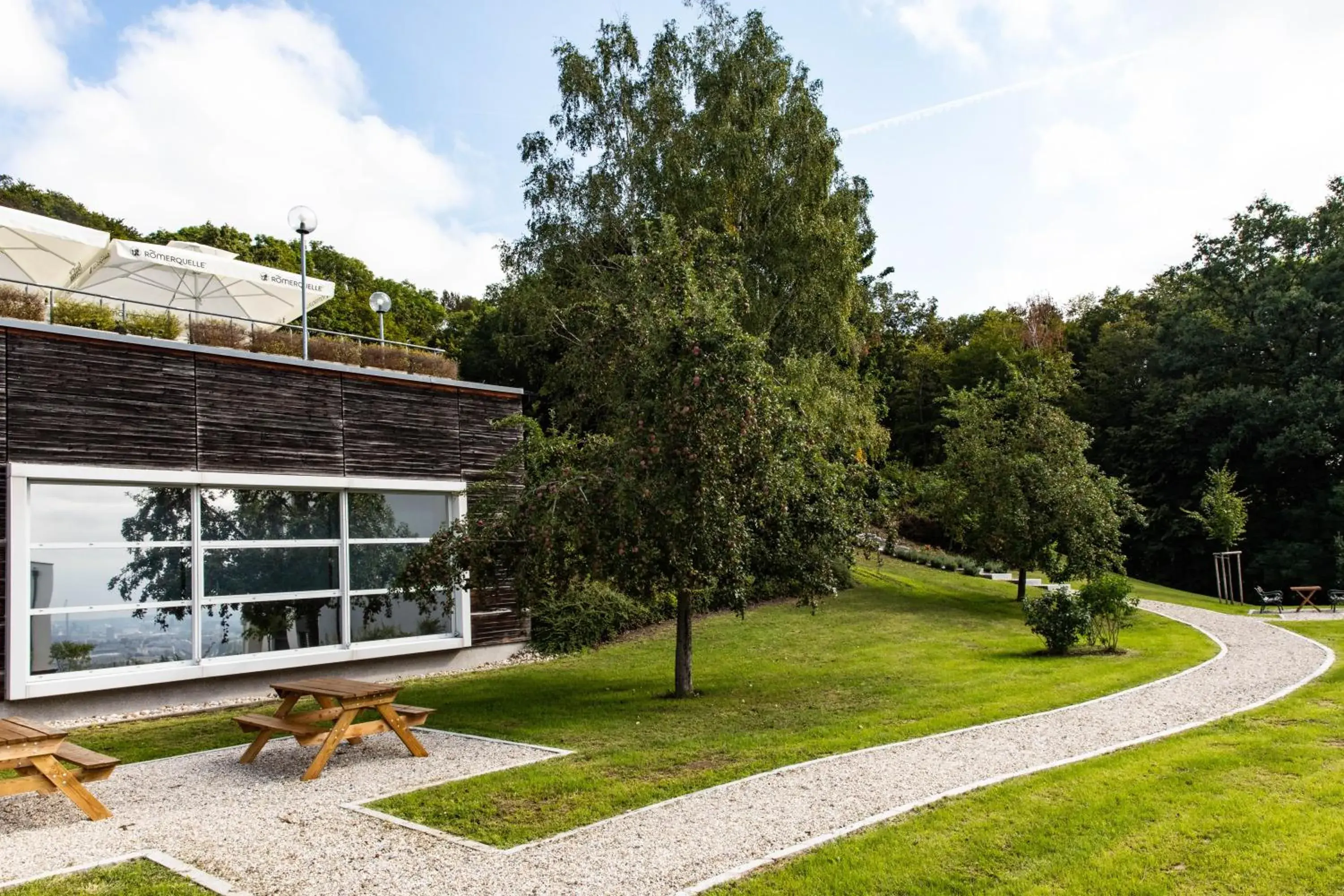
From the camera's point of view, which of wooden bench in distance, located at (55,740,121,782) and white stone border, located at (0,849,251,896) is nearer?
white stone border, located at (0,849,251,896)

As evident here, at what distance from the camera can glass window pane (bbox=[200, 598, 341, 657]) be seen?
443 inches

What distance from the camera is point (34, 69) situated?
52.3 ft

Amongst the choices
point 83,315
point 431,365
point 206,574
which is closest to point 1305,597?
point 431,365

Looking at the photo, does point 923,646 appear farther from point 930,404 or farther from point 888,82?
point 930,404

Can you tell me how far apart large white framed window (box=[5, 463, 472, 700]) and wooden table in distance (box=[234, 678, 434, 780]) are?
3436 millimetres

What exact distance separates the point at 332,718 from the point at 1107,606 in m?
11.2

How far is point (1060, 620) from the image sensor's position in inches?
529

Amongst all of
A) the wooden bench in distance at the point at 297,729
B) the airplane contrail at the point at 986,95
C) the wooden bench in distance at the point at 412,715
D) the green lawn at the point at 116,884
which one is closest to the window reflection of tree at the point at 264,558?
the wooden bench in distance at the point at 412,715

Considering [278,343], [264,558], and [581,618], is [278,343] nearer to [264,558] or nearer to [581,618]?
[264,558]

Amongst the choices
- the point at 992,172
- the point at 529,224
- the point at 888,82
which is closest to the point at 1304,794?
the point at 888,82

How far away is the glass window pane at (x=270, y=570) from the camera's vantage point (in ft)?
37.2

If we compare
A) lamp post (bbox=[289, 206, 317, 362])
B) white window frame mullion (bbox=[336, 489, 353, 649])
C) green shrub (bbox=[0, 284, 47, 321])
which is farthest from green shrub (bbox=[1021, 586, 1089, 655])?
green shrub (bbox=[0, 284, 47, 321])

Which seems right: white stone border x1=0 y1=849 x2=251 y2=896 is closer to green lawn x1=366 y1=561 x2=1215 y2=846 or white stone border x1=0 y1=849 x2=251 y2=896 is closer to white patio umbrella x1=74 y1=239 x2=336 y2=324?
green lawn x1=366 y1=561 x2=1215 y2=846

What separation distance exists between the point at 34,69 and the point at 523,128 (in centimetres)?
943
